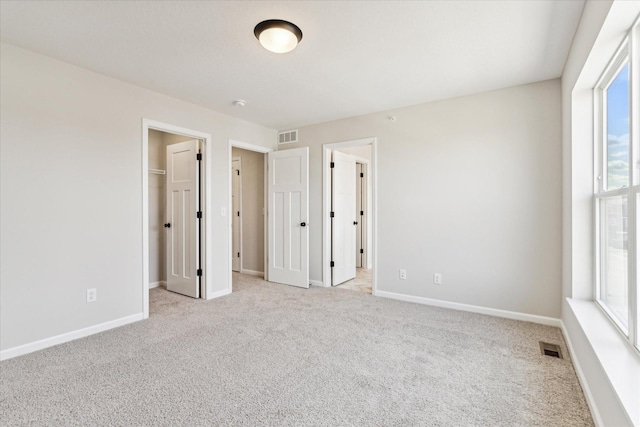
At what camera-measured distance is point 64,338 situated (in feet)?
8.73

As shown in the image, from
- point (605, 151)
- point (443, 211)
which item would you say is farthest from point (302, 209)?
point (605, 151)

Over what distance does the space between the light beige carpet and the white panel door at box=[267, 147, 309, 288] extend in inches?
55.7

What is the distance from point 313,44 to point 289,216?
2720 mm

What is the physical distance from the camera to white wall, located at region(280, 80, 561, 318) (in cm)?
303

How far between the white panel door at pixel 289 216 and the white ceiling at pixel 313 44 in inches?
54.4

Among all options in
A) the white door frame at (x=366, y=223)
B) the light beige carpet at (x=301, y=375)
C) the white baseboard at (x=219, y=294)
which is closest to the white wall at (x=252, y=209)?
the white baseboard at (x=219, y=294)

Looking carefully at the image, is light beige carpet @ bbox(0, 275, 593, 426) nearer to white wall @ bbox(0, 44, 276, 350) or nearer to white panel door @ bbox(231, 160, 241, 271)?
white wall @ bbox(0, 44, 276, 350)

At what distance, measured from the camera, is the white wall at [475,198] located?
3.03m

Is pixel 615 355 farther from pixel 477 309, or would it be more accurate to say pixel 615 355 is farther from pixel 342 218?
pixel 342 218

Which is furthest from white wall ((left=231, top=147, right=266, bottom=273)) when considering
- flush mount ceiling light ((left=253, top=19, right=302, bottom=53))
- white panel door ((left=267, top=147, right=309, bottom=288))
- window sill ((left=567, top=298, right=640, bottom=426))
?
window sill ((left=567, top=298, right=640, bottom=426))

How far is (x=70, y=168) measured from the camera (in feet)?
8.89

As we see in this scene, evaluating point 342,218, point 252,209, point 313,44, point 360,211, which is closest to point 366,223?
point 360,211

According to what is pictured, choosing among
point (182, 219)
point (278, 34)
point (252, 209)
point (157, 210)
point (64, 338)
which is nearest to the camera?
point (278, 34)

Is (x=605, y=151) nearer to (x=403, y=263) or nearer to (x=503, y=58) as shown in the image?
(x=503, y=58)
